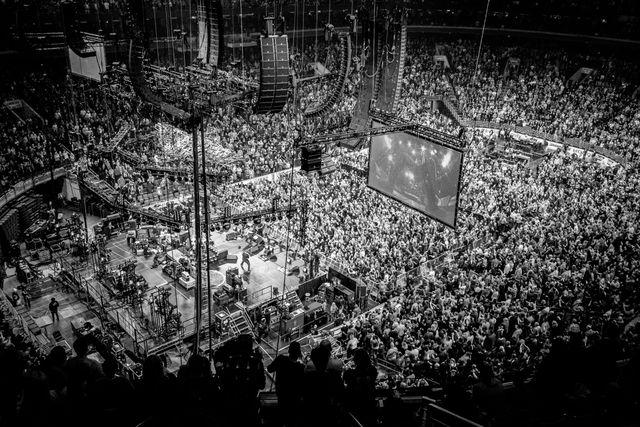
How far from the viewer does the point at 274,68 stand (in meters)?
9.08

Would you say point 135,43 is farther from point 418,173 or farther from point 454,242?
point 454,242

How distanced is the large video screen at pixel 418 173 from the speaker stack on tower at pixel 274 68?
26.0 ft

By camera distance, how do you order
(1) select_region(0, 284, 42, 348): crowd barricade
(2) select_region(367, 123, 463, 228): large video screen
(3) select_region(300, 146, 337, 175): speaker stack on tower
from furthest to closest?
(2) select_region(367, 123, 463, 228): large video screen → (3) select_region(300, 146, 337, 175): speaker stack on tower → (1) select_region(0, 284, 42, 348): crowd barricade

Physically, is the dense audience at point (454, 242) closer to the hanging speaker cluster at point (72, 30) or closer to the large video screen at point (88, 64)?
the large video screen at point (88, 64)

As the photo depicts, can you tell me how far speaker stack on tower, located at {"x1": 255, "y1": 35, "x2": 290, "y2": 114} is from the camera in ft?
29.4

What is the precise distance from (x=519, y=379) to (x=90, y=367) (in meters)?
4.09

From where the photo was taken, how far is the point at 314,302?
16062mm

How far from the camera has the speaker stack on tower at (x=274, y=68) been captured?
8953mm

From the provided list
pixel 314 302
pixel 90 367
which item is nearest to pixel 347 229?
pixel 314 302

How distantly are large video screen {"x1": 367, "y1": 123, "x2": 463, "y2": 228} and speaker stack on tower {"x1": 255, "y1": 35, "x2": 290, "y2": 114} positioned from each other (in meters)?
7.93

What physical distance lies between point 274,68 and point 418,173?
9.44 meters

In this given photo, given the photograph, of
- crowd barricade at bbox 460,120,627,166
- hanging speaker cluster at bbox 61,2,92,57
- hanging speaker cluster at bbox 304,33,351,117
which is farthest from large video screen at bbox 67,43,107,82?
crowd barricade at bbox 460,120,627,166

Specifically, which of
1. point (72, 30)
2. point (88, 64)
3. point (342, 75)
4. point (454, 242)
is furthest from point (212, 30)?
point (454, 242)

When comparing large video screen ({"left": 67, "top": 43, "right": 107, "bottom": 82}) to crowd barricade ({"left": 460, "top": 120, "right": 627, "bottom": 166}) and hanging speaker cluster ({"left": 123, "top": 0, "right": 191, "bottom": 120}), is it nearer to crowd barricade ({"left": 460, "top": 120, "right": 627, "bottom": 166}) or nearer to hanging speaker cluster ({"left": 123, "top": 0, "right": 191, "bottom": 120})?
hanging speaker cluster ({"left": 123, "top": 0, "right": 191, "bottom": 120})
